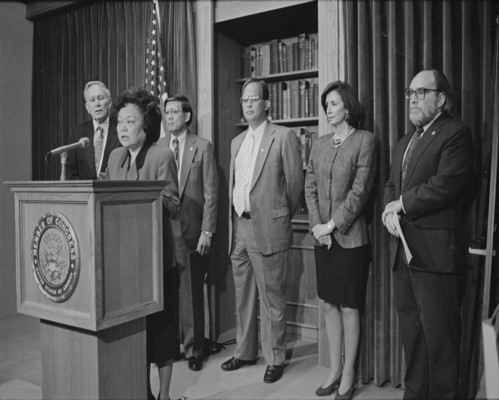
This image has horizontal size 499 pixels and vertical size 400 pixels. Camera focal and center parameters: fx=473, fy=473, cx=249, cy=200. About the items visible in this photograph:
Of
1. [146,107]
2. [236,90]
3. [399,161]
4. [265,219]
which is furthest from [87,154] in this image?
[399,161]

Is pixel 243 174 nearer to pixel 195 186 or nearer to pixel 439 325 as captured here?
pixel 195 186

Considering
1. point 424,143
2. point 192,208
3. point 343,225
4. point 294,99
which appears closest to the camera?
point 424,143

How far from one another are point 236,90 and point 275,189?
1.26 metres

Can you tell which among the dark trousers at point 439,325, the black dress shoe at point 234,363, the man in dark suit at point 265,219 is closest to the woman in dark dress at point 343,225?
the man in dark suit at point 265,219

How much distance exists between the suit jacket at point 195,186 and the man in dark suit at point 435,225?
124cm

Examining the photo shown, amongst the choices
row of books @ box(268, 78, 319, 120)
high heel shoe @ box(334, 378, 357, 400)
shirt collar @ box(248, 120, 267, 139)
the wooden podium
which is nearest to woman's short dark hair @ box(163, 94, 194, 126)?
shirt collar @ box(248, 120, 267, 139)

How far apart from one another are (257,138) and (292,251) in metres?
1.15

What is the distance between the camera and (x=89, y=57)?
13.3 ft

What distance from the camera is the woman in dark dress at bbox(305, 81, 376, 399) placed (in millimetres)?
2387

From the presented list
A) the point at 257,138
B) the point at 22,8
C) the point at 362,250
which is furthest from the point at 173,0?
the point at 362,250

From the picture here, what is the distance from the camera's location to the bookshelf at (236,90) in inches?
129

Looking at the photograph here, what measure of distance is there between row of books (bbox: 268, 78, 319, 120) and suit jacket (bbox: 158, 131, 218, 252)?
836 mm

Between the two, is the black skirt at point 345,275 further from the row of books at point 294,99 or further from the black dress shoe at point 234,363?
the row of books at point 294,99

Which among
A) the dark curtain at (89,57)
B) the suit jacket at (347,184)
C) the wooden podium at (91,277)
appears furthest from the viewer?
the dark curtain at (89,57)
